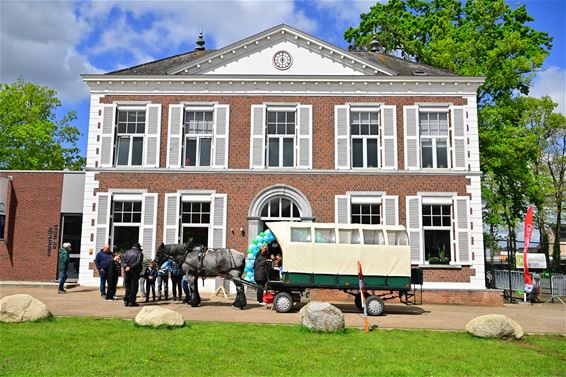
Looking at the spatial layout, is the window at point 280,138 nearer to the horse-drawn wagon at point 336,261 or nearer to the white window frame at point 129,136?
the white window frame at point 129,136

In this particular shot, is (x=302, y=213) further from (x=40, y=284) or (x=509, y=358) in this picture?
(x=509, y=358)

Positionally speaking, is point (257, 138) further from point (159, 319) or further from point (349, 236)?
point (159, 319)

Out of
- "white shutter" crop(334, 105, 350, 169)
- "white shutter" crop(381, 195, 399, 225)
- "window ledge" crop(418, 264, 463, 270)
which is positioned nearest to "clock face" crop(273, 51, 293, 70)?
"white shutter" crop(334, 105, 350, 169)

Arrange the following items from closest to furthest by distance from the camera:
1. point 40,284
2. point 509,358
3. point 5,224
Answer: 1. point 509,358
2. point 40,284
3. point 5,224

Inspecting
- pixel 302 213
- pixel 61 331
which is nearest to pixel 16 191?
pixel 302 213

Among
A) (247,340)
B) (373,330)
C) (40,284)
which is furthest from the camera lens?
(40,284)

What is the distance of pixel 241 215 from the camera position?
20266mm

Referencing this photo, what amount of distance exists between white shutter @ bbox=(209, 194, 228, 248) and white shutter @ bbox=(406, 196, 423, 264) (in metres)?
7.41

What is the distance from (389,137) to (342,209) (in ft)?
11.9

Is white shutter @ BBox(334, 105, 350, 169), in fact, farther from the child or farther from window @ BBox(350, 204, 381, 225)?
the child

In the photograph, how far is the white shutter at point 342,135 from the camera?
67.7 ft

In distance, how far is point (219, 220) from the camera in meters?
20.2

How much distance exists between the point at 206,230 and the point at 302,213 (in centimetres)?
397

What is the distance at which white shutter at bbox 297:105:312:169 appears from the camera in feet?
67.7
